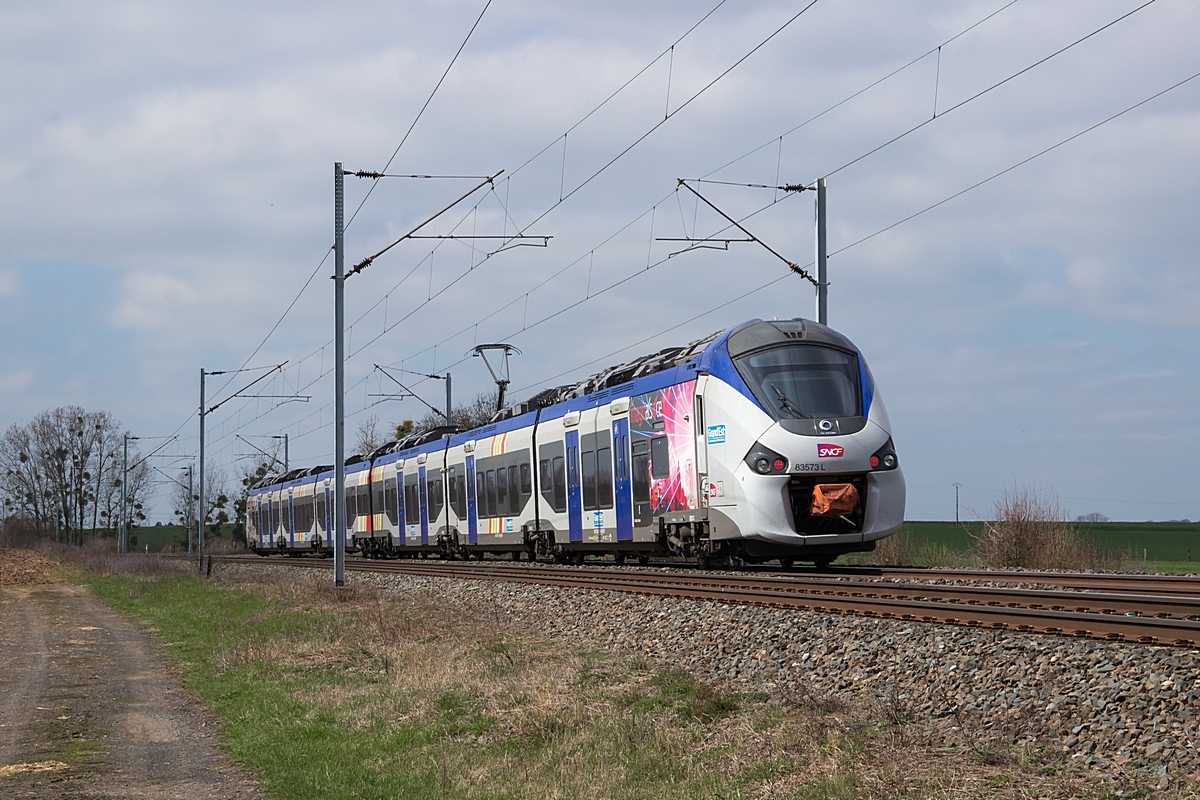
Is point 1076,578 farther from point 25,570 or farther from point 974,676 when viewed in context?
point 25,570

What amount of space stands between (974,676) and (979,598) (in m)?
3.86

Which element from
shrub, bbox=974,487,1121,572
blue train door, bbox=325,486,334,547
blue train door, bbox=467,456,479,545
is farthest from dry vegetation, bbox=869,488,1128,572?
blue train door, bbox=325,486,334,547

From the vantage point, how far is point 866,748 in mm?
8469

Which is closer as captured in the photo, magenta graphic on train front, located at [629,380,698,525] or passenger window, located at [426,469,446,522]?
magenta graphic on train front, located at [629,380,698,525]

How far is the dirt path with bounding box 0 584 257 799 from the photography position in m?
10.0

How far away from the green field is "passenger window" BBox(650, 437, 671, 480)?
27.9 ft

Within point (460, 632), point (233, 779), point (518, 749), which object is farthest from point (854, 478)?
point (233, 779)

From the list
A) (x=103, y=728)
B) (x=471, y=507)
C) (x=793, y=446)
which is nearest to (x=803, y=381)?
(x=793, y=446)

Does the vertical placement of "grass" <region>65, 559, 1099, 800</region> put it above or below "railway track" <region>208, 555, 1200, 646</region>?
below

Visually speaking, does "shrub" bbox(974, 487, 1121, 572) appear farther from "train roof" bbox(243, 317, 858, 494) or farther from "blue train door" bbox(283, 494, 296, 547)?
"blue train door" bbox(283, 494, 296, 547)

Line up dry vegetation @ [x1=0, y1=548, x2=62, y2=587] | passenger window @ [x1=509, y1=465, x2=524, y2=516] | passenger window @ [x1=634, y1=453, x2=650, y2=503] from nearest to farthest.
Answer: passenger window @ [x1=634, y1=453, x2=650, y2=503] → passenger window @ [x1=509, y1=465, x2=524, y2=516] → dry vegetation @ [x1=0, y1=548, x2=62, y2=587]

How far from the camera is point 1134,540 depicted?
72.1 metres

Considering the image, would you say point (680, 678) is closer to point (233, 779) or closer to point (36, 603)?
point (233, 779)

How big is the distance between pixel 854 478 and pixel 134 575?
3787 centimetres
